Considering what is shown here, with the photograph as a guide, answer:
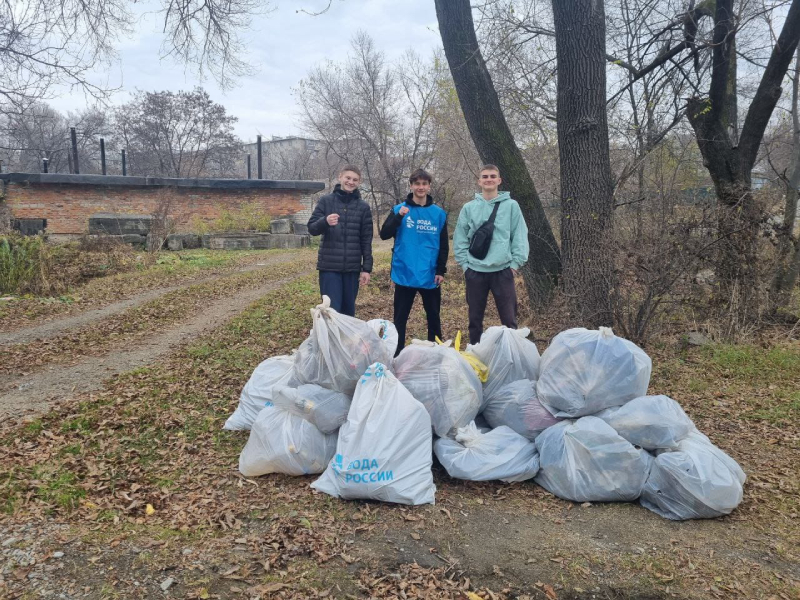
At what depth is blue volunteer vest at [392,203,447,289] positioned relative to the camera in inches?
172

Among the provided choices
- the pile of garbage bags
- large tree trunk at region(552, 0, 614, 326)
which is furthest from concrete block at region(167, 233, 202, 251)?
the pile of garbage bags

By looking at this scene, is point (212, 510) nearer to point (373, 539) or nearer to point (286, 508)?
point (286, 508)

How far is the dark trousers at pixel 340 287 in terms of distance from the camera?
4.54 meters

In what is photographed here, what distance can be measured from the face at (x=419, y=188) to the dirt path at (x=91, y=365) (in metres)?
2.95

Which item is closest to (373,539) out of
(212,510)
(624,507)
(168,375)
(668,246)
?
(212,510)

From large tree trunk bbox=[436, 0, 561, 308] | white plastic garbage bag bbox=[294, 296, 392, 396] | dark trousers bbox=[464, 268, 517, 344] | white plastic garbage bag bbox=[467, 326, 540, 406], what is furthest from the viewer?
large tree trunk bbox=[436, 0, 561, 308]

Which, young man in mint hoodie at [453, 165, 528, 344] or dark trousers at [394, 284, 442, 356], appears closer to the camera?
young man in mint hoodie at [453, 165, 528, 344]

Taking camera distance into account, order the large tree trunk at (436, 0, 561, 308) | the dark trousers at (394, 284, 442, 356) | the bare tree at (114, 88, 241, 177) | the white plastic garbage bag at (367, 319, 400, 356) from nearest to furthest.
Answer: the white plastic garbage bag at (367, 319, 400, 356)
the dark trousers at (394, 284, 442, 356)
the large tree trunk at (436, 0, 561, 308)
the bare tree at (114, 88, 241, 177)

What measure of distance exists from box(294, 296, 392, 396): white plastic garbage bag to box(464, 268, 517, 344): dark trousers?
4.65 ft

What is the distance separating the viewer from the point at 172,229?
588 inches

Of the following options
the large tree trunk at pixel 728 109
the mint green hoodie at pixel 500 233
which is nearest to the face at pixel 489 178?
the mint green hoodie at pixel 500 233

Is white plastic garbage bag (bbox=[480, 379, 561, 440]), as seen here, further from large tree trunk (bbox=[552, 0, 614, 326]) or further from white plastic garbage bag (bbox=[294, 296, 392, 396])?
large tree trunk (bbox=[552, 0, 614, 326])

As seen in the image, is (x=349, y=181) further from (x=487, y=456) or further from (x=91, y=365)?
(x=91, y=365)

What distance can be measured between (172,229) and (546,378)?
13.8 m
